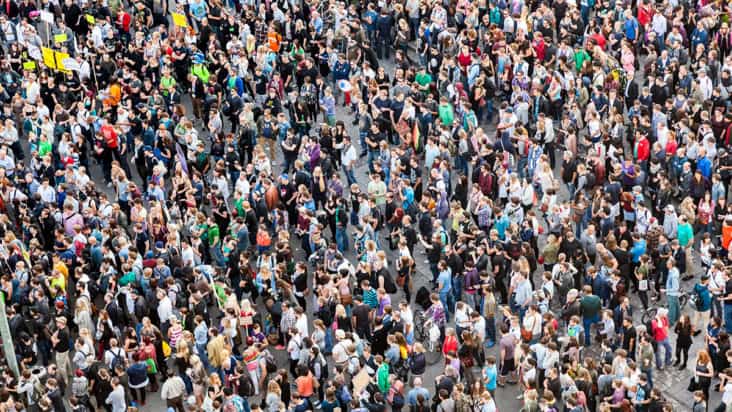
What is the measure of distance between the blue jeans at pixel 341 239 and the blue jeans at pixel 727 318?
7.70 metres

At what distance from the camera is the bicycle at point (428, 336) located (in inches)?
944

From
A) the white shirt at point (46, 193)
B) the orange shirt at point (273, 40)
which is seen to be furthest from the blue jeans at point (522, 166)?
the white shirt at point (46, 193)

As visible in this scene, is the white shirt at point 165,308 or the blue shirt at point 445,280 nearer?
the white shirt at point 165,308

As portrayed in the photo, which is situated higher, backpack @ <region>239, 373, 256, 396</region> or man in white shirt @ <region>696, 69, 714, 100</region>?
man in white shirt @ <region>696, 69, 714, 100</region>

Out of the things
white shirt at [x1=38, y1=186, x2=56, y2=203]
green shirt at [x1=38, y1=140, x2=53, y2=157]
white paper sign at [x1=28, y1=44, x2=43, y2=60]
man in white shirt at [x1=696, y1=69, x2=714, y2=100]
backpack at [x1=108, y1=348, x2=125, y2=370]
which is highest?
white paper sign at [x1=28, y1=44, x2=43, y2=60]

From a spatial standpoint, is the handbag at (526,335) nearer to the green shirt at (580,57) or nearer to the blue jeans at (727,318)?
the blue jeans at (727,318)

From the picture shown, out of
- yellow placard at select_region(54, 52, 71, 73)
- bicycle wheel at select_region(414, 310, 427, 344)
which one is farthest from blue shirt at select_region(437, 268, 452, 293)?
yellow placard at select_region(54, 52, 71, 73)

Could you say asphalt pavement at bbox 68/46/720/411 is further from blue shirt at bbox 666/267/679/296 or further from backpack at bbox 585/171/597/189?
backpack at bbox 585/171/597/189

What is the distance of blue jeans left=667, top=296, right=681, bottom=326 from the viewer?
24247mm

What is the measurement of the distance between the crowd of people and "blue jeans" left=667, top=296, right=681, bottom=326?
0.04 metres

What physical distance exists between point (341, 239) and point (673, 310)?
685 cm

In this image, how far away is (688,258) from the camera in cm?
2552

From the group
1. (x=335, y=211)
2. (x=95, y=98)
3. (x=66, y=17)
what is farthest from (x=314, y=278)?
(x=66, y=17)

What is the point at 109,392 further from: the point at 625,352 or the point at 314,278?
the point at 625,352
